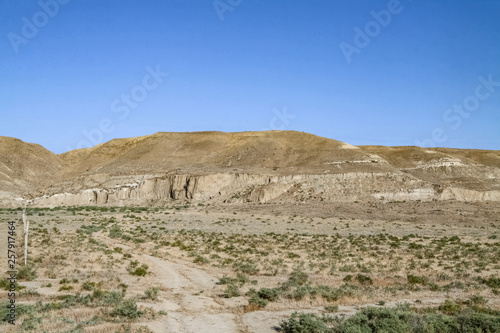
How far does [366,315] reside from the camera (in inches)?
442

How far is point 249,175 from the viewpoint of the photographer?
7275 centimetres

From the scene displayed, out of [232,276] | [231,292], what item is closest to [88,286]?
[231,292]

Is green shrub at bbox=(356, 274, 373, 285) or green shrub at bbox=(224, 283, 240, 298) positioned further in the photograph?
green shrub at bbox=(356, 274, 373, 285)

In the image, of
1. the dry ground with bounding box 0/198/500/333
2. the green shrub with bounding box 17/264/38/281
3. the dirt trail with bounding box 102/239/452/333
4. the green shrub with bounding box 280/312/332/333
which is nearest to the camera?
the green shrub with bounding box 280/312/332/333

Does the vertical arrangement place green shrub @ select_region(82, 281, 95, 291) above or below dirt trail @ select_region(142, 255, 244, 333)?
above

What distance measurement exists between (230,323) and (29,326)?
193 inches

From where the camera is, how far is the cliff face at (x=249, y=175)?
218 feet

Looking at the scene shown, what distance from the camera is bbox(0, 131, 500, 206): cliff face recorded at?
66.6 meters

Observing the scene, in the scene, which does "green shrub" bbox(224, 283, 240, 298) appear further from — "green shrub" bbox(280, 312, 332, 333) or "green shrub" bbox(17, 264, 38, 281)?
"green shrub" bbox(17, 264, 38, 281)

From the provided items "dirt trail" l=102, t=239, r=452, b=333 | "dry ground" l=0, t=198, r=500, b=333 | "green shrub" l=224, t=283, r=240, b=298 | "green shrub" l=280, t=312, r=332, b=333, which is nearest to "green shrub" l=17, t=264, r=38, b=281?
"dry ground" l=0, t=198, r=500, b=333

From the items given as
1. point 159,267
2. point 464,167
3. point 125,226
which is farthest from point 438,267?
point 464,167

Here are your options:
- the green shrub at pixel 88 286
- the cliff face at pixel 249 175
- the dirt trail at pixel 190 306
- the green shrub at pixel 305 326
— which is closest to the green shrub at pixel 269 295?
the dirt trail at pixel 190 306

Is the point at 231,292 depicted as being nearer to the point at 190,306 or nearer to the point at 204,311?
the point at 190,306

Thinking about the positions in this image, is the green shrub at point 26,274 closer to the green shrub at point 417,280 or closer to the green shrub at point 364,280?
the green shrub at point 364,280
